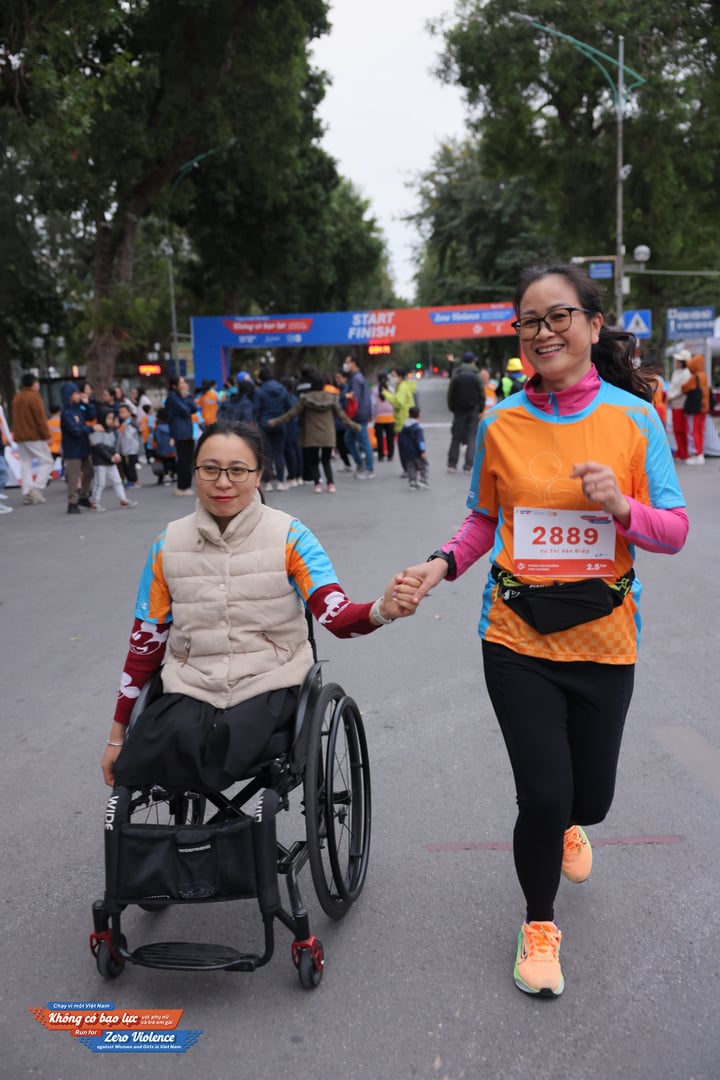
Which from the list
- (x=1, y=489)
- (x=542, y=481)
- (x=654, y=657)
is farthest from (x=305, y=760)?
(x=1, y=489)

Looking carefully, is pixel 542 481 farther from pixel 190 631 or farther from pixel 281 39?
pixel 281 39

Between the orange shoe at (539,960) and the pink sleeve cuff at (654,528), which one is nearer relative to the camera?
the pink sleeve cuff at (654,528)

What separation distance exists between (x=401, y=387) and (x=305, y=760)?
45.3ft

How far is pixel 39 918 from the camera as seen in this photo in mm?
3195

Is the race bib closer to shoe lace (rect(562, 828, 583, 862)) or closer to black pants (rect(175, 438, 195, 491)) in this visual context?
shoe lace (rect(562, 828, 583, 862))

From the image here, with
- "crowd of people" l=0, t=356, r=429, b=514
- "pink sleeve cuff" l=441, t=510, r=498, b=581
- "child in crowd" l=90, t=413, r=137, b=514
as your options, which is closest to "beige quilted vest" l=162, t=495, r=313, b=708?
"pink sleeve cuff" l=441, t=510, r=498, b=581

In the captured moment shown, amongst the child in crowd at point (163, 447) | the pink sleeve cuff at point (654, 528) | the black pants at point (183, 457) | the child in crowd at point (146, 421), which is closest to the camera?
the pink sleeve cuff at point (654, 528)

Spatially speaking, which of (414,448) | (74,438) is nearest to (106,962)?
(74,438)

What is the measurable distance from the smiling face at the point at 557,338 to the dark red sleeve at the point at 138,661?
136cm

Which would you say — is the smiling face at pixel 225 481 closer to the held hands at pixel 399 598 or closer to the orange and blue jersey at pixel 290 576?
the orange and blue jersey at pixel 290 576

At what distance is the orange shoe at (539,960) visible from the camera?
106 inches

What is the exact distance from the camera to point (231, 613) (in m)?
2.97

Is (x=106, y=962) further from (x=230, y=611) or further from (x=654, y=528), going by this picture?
(x=654, y=528)

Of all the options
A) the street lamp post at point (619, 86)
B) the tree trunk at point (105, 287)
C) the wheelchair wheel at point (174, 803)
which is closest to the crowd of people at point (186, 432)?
the tree trunk at point (105, 287)
